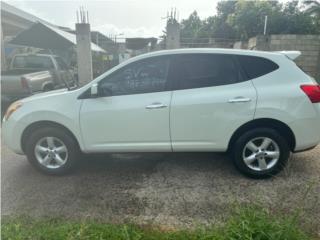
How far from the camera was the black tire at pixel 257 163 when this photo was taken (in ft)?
12.0

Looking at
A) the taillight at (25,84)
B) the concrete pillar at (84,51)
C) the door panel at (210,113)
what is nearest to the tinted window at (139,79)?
the door panel at (210,113)

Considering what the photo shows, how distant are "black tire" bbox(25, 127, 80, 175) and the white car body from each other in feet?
0.36

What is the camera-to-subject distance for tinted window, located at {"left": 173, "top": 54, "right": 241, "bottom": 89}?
12.2 feet

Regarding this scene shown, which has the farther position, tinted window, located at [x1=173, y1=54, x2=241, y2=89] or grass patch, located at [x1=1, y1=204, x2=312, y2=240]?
tinted window, located at [x1=173, y1=54, x2=241, y2=89]

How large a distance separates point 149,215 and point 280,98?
2157 mm

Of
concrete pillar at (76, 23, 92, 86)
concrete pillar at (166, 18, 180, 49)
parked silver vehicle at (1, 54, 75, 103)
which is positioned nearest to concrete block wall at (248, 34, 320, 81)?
concrete pillar at (166, 18, 180, 49)

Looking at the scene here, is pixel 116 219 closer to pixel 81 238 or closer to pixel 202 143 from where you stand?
pixel 81 238

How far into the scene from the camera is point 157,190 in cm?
356

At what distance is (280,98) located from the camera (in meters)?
3.58

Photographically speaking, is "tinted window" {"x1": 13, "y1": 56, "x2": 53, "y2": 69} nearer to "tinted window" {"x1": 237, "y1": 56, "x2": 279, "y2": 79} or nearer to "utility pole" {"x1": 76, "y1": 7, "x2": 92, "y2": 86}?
"utility pole" {"x1": 76, "y1": 7, "x2": 92, "y2": 86}

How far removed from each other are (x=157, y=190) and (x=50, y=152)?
160cm

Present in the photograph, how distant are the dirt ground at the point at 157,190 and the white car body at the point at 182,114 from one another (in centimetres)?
43

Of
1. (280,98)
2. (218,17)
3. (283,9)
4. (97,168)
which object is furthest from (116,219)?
(218,17)

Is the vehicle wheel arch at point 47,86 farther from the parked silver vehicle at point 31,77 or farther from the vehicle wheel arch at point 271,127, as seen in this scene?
the vehicle wheel arch at point 271,127
